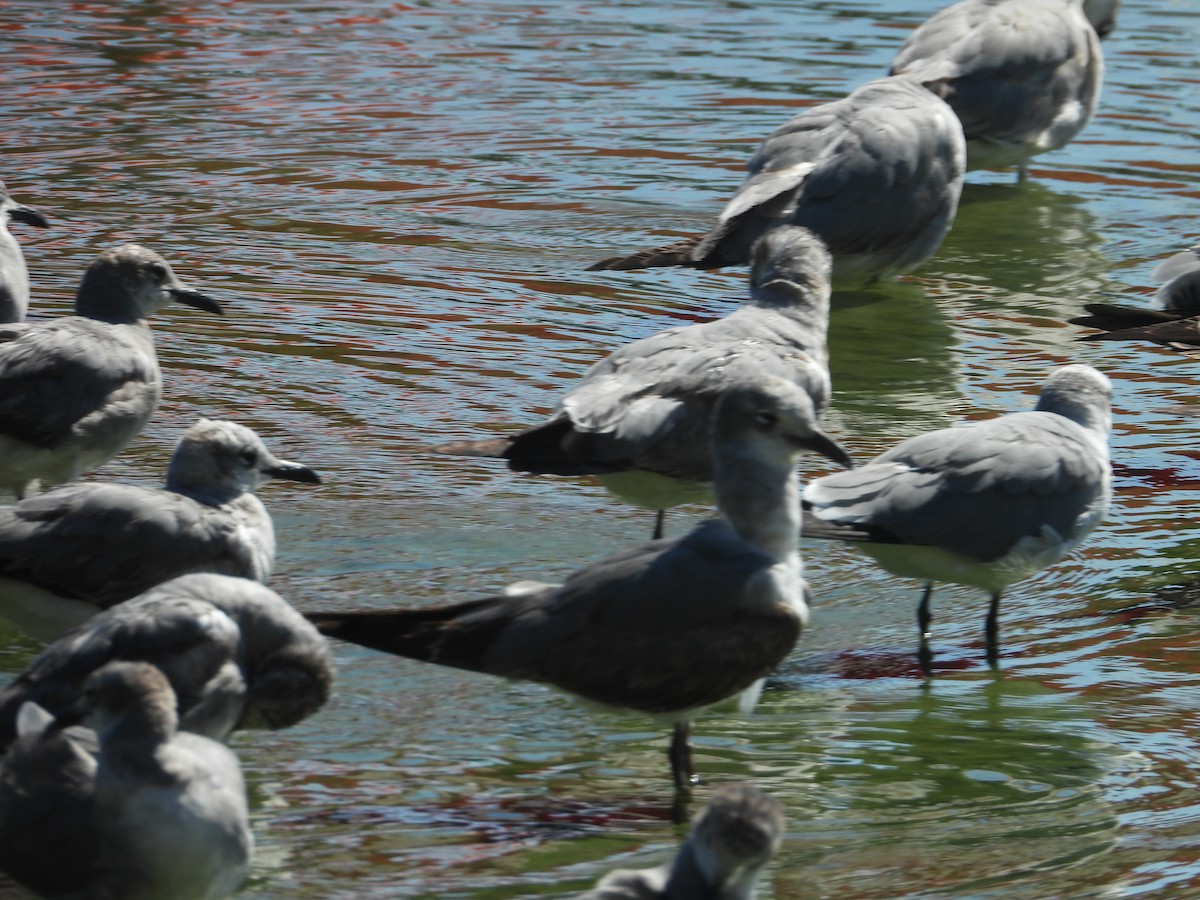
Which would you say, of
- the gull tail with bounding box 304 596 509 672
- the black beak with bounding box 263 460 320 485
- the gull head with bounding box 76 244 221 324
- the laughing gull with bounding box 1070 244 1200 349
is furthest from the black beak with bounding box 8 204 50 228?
the laughing gull with bounding box 1070 244 1200 349

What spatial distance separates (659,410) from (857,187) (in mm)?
A: 3775

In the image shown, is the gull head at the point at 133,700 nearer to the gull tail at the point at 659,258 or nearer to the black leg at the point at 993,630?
the black leg at the point at 993,630

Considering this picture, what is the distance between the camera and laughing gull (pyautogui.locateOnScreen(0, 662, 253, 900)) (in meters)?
4.68

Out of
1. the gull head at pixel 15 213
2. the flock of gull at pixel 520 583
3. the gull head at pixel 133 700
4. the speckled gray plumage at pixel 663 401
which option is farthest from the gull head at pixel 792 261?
the gull head at pixel 133 700

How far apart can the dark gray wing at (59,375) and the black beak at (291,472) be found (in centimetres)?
110

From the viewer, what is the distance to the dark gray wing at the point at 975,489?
662 cm

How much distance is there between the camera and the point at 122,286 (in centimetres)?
832

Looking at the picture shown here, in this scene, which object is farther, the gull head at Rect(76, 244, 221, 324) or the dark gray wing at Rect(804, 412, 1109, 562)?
the gull head at Rect(76, 244, 221, 324)

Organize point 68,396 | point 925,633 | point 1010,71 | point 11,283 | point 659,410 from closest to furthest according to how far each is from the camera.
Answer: point 925,633 < point 659,410 < point 68,396 < point 11,283 < point 1010,71

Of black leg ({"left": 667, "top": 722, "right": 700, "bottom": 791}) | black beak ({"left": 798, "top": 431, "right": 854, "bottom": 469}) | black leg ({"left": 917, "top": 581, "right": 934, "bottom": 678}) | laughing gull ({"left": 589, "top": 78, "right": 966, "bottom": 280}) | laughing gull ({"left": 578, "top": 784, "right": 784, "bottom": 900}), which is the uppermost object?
black beak ({"left": 798, "top": 431, "right": 854, "bottom": 469})

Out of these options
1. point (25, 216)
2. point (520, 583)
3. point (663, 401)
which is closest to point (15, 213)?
point (25, 216)

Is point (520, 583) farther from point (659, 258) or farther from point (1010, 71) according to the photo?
point (1010, 71)

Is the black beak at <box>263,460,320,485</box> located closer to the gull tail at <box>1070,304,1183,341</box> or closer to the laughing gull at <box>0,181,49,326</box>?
the laughing gull at <box>0,181,49,326</box>

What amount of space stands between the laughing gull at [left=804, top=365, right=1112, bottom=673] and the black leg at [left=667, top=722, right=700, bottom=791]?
2.97 ft
